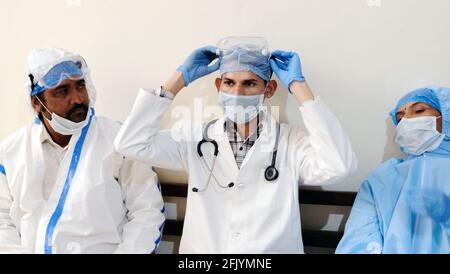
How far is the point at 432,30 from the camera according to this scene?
158 centimetres

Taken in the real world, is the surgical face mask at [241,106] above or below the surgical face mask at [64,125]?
above

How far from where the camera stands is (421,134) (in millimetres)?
1438

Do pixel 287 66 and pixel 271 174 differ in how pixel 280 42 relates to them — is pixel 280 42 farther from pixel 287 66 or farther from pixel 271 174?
pixel 271 174

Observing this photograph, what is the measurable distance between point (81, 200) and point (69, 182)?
0.30 ft

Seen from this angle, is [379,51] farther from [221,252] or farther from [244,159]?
[221,252]

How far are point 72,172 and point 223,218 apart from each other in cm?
62

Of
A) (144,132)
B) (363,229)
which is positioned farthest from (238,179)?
(363,229)

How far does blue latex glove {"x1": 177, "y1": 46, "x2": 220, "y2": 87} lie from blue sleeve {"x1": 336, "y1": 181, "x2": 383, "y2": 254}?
30.7 inches

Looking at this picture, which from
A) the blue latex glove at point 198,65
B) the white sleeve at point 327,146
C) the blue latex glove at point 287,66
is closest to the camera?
the white sleeve at point 327,146

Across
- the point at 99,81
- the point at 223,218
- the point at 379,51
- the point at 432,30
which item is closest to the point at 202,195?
the point at 223,218

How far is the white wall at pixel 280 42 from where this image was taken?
1593mm

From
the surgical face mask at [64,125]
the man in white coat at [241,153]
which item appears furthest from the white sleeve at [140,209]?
the surgical face mask at [64,125]

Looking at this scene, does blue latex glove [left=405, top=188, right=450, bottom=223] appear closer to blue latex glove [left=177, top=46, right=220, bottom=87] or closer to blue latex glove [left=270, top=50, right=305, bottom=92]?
blue latex glove [left=270, top=50, right=305, bottom=92]

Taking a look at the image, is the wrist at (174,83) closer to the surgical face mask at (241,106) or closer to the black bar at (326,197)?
the surgical face mask at (241,106)
